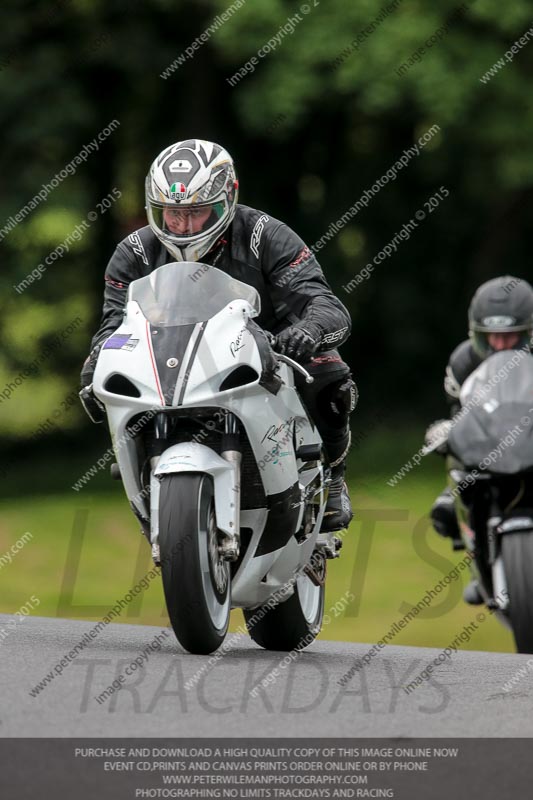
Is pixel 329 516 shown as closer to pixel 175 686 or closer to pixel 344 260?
pixel 175 686

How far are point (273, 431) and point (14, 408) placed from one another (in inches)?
795

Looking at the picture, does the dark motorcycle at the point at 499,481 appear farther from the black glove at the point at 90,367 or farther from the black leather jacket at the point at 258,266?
the black glove at the point at 90,367

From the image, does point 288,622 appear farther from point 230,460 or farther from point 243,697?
point 243,697

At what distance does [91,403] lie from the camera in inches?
237

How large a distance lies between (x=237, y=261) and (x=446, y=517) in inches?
110

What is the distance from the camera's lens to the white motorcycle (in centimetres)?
539

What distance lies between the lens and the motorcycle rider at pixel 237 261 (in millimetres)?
6020

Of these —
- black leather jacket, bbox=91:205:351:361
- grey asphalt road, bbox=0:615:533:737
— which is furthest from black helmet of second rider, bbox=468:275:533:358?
grey asphalt road, bbox=0:615:533:737

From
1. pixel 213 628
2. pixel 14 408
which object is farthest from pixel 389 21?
pixel 213 628

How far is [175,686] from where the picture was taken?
490cm

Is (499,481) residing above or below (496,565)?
above

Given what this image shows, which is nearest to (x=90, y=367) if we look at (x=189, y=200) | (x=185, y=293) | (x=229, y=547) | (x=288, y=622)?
(x=185, y=293)

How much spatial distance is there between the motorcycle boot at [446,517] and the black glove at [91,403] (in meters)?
2.95
